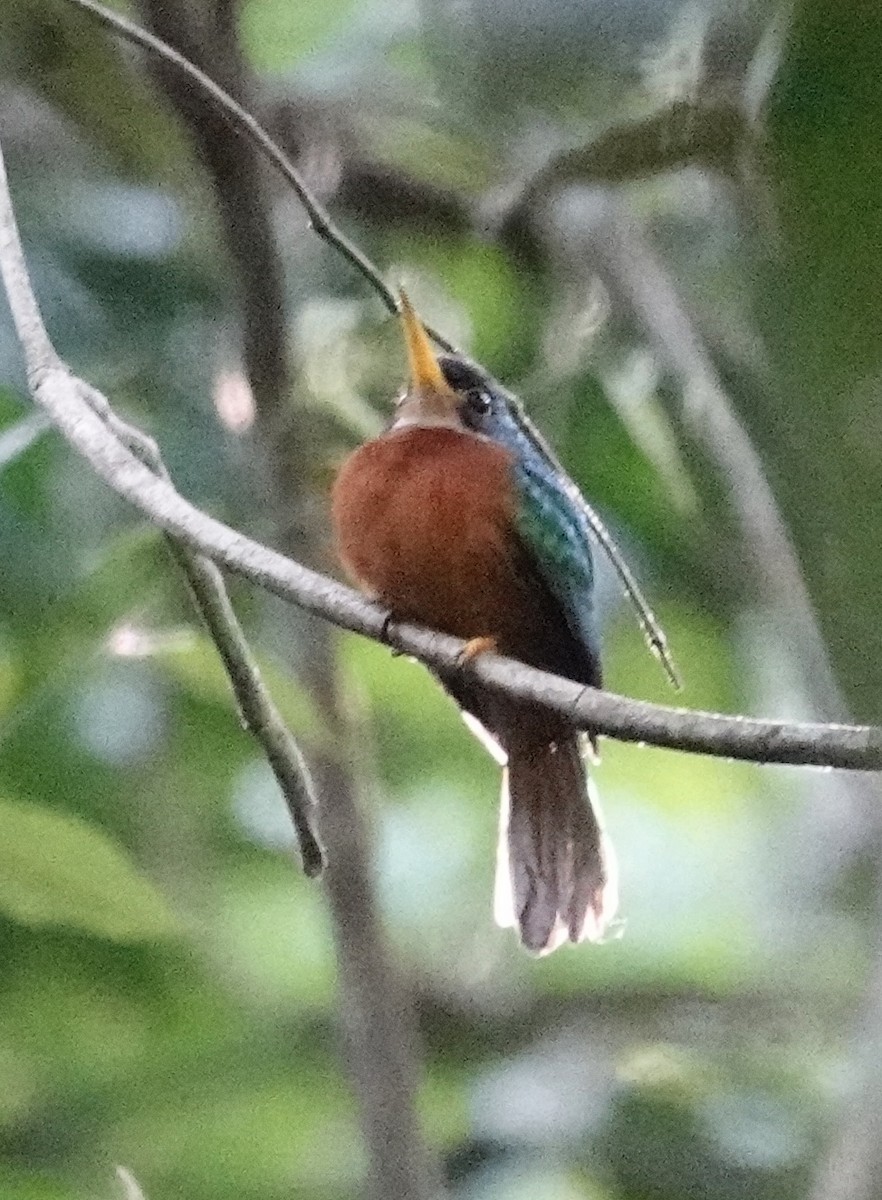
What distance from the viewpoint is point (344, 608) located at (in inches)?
26.1

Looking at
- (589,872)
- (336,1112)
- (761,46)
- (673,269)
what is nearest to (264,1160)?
(336,1112)

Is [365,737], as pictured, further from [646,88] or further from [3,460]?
[646,88]

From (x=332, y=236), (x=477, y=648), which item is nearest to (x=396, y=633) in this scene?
(x=477, y=648)

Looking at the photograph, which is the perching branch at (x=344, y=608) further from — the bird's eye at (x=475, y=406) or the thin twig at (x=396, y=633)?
the bird's eye at (x=475, y=406)

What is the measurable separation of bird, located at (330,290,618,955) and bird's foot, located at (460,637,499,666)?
5cm

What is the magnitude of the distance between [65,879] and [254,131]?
1.44ft

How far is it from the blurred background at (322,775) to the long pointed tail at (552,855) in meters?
0.08

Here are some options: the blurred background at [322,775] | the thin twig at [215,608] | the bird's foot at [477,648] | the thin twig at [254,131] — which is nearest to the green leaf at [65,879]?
the blurred background at [322,775]

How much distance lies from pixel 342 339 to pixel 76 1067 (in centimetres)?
54

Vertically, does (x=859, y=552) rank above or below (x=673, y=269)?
below

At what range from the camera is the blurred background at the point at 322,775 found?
938mm

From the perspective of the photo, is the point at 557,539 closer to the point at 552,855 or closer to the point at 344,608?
the point at 552,855

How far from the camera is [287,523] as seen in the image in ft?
3.59

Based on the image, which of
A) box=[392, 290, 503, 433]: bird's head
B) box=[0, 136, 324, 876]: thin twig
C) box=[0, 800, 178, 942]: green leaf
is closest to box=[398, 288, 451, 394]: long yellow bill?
box=[392, 290, 503, 433]: bird's head
